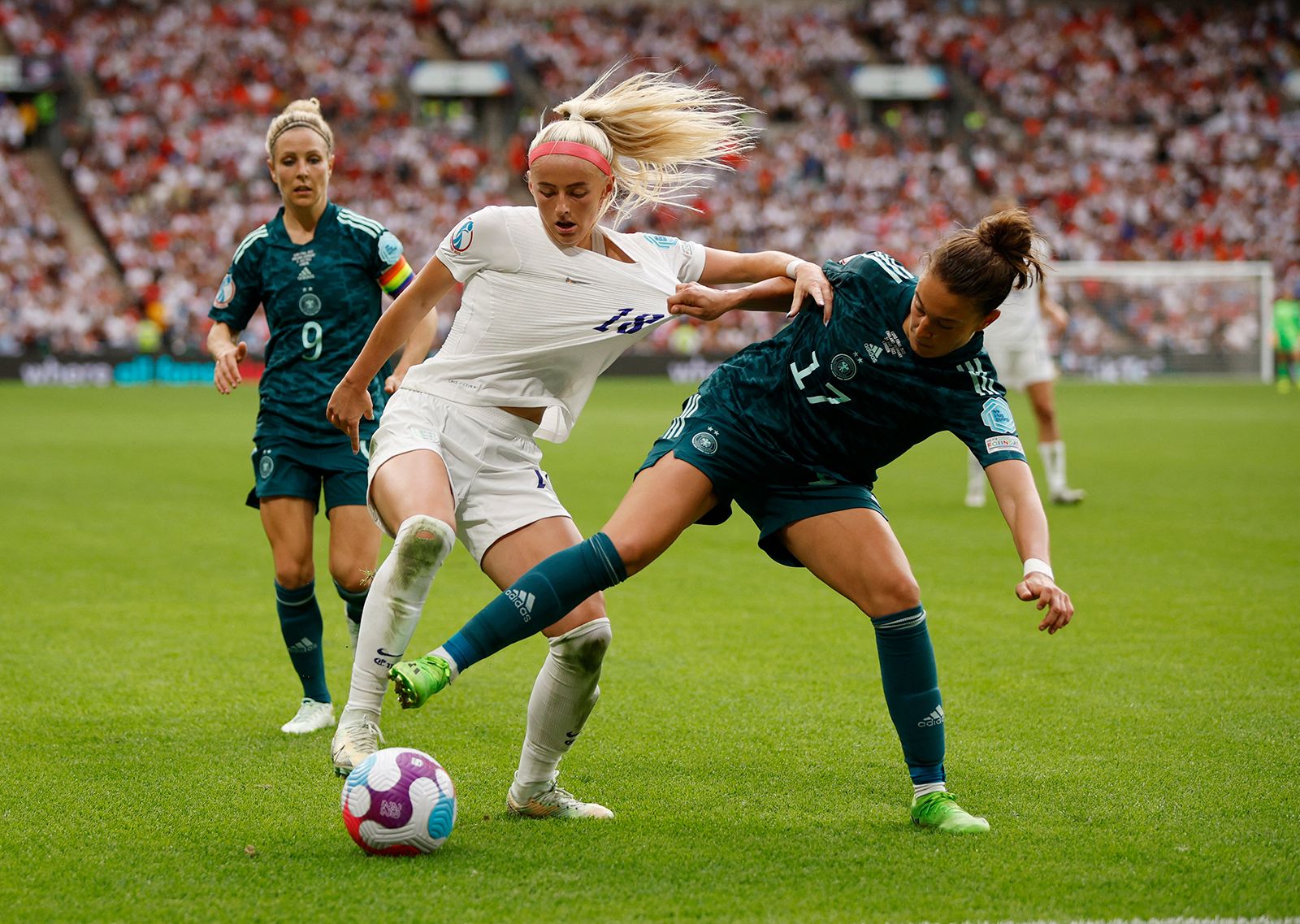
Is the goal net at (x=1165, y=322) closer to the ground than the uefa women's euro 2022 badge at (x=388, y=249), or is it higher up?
closer to the ground

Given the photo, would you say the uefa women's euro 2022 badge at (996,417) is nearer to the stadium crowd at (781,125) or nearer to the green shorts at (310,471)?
the green shorts at (310,471)

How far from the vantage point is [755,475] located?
4.17 m

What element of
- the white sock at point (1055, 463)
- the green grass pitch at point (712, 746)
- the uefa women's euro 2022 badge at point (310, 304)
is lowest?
the white sock at point (1055, 463)

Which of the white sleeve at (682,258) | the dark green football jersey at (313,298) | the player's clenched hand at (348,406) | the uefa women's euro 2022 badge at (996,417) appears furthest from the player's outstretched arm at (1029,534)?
the dark green football jersey at (313,298)

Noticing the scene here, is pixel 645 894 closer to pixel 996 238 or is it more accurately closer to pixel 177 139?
pixel 996 238

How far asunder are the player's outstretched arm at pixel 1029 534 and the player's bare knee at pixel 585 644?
1.20 meters

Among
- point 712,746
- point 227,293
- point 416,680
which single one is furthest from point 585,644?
point 227,293

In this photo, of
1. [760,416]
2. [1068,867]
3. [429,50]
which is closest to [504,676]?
[760,416]

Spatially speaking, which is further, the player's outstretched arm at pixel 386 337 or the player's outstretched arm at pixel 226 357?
the player's outstretched arm at pixel 226 357

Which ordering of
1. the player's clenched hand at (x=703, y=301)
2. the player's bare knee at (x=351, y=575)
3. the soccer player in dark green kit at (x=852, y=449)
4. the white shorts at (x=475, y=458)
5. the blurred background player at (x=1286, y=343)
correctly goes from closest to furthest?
the soccer player in dark green kit at (x=852, y=449) → the player's clenched hand at (x=703, y=301) → the white shorts at (x=475, y=458) → the player's bare knee at (x=351, y=575) → the blurred background player at (x=1286, y=343)

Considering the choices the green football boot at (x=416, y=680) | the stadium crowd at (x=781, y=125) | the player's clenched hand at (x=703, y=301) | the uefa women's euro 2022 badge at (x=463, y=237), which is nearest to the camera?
the green football boot at (x=416, y=680)

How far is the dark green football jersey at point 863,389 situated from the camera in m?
4.02

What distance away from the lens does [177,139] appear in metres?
33.2

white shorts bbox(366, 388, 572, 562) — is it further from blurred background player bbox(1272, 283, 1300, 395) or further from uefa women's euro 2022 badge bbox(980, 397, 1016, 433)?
blurred background player bbox(1272, 283, 1300, 395)
